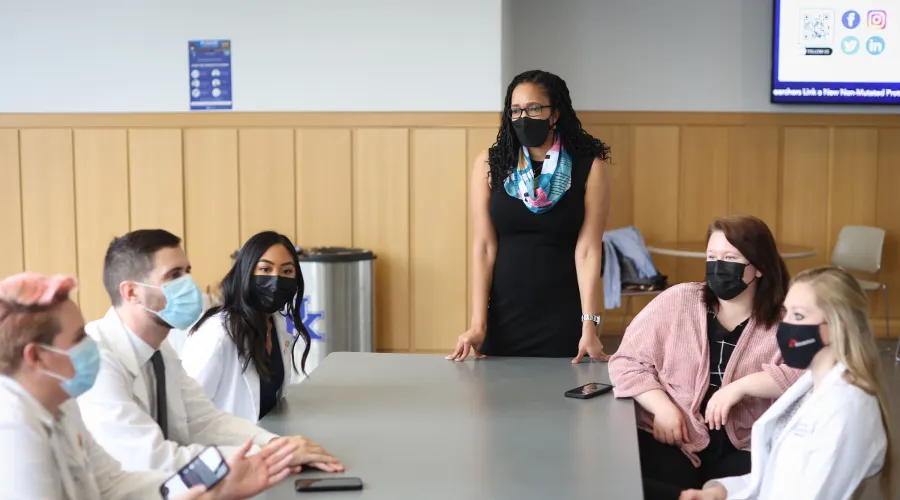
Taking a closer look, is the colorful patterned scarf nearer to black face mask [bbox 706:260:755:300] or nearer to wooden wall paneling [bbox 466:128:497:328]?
black face mask [bbox 706:260:755:300]

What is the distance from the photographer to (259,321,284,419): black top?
Result: 8.39 ft

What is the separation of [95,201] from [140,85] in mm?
787

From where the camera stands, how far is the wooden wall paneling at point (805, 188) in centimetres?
662

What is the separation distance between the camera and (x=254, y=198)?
5770mm

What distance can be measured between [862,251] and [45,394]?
5.86 meters

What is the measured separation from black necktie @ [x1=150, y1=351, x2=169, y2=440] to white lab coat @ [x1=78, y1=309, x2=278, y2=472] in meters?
0.02

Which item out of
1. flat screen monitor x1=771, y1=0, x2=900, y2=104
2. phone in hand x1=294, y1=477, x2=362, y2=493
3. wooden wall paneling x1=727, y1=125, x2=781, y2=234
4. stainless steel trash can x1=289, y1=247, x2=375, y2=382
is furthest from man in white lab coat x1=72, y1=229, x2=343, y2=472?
flat screen monitor x1=771, y1=0, x2=900, y2=104

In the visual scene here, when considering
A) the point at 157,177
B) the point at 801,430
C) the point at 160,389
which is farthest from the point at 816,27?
the point at 160,389

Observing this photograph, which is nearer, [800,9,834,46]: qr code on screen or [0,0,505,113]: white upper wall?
[0,0,505,113]: white upper wall

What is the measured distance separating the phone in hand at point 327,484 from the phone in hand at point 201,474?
17 cm

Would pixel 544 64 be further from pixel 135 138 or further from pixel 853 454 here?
pixel 853 454

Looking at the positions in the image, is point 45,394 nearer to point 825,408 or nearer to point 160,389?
point 160,389

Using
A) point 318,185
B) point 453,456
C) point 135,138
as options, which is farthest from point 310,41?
point 453,456

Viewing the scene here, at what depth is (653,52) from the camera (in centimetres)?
662
